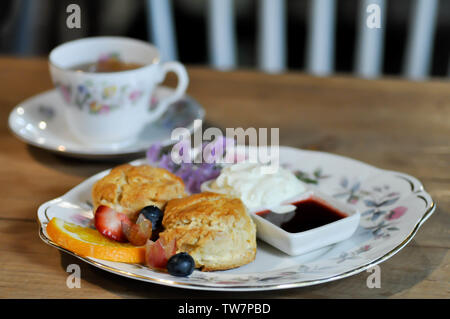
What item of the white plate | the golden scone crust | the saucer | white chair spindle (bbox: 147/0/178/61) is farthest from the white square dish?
white chair spindle (bbox: 147/0/178/61)

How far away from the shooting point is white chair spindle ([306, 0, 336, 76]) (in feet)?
8.78

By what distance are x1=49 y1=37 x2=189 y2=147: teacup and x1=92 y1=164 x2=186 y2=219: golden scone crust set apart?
33 centimetres

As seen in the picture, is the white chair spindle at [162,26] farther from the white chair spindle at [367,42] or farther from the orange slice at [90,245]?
the orange slice at [90,245]

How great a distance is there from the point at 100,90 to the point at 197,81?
0.61m

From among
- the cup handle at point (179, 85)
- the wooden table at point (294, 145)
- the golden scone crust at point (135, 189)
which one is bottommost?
the wooden table at point (294, 145)

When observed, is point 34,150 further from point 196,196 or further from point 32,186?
A: point 196,196

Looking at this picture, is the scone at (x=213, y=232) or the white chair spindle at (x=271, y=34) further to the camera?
the white chair spindle at (x=271, y=34)

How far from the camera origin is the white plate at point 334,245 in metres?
0.98

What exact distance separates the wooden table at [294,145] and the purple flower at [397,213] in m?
0.06

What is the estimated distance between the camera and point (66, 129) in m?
1.68

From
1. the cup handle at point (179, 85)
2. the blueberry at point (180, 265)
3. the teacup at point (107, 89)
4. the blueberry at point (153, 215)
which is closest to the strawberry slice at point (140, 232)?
the blueberry at point (153, 215)

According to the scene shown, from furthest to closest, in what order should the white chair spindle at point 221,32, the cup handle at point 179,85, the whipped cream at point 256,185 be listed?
the white chair spindle at point 221,32
the cup handle at point 179,85
the whipped cream at point 256,185

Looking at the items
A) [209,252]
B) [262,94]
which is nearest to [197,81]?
[262,94]

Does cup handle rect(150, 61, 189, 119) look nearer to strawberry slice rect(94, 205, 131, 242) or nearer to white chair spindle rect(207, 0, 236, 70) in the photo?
strawberry slice rect(94, 205, 131, 242)
